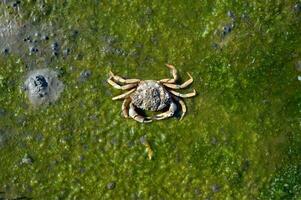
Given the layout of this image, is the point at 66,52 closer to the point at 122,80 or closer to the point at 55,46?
the point at 55,46

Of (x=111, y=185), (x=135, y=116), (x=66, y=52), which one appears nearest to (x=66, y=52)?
(x=66, y=52)

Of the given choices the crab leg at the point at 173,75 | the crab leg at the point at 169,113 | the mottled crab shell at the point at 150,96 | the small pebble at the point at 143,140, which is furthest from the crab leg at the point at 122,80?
the small pebble at the point at 143,140

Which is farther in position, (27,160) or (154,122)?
(154,122)

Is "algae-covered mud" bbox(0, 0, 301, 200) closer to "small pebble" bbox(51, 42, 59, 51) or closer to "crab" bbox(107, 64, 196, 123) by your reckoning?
"small pebble" bbox(51, 42, 59, 51)

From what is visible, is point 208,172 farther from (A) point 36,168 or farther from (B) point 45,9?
(B) point 45,9

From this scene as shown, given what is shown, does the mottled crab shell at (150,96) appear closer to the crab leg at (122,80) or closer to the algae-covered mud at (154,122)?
the crab leg at (122,80)

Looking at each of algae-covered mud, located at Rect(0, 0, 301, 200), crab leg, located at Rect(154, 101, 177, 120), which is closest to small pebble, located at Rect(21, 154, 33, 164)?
algae-covered mud, located at Rect(0, 0, 301, 200)
